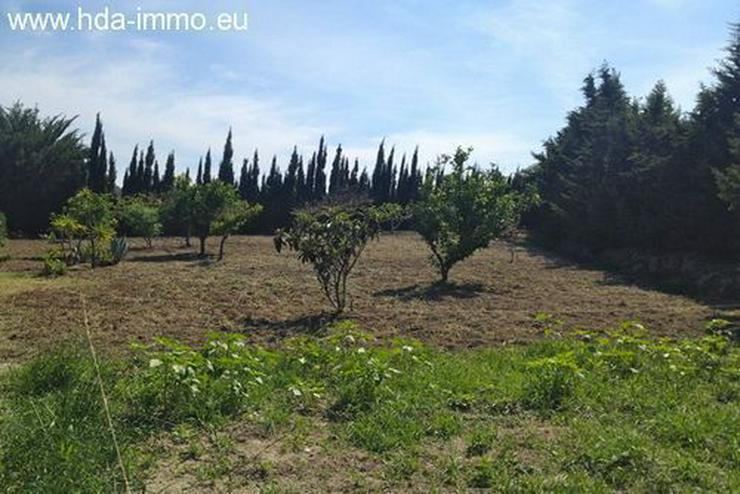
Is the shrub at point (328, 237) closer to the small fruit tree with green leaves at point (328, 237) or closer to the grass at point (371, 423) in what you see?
the small fruit tree with green leaves at point (328, 237)

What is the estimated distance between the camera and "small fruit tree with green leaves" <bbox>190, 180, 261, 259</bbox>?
20.9 metres

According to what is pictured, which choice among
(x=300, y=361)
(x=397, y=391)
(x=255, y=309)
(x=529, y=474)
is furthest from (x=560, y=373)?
(x=255, y=309)

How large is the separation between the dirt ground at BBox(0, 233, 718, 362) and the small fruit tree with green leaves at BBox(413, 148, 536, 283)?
99 cm

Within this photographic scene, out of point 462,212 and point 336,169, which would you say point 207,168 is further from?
point 462,212

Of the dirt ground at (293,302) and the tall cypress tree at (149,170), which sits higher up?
the tall cypress tree at (149,170)

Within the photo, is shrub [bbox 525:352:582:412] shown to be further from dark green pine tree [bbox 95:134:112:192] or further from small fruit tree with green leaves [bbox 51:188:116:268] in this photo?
dark green pine tree [bbox 95:134:112:192]

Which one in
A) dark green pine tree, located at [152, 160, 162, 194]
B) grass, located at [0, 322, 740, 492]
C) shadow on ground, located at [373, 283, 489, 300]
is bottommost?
shadow on ground, located at [373, 283, 489, 300]

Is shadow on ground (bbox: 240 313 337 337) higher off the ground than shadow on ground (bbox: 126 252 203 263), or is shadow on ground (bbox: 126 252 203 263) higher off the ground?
shadow on ground (bbox: 126 252 203 263)

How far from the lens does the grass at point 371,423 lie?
337cm

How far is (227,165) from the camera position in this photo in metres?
49.5

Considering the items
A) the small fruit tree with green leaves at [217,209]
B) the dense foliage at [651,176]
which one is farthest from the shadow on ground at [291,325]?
the small fruit tree with green leaves at [217,209]

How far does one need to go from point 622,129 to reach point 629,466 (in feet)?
78.6

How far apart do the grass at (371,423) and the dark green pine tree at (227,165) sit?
42832mm

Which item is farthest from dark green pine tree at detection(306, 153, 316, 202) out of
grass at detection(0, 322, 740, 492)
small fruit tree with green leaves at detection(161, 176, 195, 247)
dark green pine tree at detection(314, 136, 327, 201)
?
grass at detection(0, 322, 740, 492)
